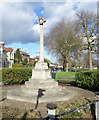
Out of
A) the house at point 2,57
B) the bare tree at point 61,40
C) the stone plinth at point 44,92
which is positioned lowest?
the stone plinth at point 44,92

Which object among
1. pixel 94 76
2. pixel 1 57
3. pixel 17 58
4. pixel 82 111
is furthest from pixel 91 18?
pixel 17 58

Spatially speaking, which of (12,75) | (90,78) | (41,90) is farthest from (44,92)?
(12,75)

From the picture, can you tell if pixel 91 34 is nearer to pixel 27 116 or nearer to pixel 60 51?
pixel 60 51

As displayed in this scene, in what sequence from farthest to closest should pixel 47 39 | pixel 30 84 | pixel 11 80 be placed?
1. pixel 47 39
2. pixel 11 80
3. pixel 30 84

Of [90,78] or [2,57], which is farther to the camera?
[2,57]

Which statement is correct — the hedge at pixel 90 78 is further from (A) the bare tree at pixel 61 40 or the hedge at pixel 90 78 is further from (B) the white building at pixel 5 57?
(B) the white building at pixel 5 57

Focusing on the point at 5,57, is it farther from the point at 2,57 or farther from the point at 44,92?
the point at 44,92

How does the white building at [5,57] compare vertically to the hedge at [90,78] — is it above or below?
above

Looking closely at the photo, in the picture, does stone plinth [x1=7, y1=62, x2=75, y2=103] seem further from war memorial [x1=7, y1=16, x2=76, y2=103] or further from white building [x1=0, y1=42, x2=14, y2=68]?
white building [x1=0, y1=42, x2=14, y2=68]

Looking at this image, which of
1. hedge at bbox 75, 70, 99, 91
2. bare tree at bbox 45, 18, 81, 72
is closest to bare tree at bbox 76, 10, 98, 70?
bare tree at bbox 45, 18, 81, 72

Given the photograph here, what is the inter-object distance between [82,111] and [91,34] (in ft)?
67.4

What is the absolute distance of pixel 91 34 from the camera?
21.8 metres

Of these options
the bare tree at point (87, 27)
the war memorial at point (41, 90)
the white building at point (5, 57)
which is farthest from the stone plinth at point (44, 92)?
the white building at point (5, 57)

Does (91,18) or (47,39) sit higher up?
(91,18)
